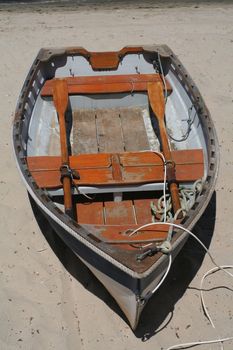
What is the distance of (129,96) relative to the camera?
6.43m

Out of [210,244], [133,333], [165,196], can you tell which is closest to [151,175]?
[165,196]

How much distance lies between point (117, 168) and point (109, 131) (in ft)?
3.92

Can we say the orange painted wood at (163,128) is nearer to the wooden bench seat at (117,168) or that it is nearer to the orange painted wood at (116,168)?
the wooden bench seat at (117,168)

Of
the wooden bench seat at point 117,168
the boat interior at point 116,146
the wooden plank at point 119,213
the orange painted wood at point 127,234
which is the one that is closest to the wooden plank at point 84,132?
the boat interior at point 116,146

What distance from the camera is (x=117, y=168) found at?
196 inches

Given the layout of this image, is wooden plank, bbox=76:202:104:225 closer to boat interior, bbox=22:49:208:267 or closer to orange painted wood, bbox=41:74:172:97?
boat interior, bbox=22:49:208:267

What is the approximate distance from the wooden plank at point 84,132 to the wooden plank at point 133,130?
44 centimetres

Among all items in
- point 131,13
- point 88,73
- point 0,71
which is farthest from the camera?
point 131,13

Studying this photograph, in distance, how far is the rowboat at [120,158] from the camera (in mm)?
3857

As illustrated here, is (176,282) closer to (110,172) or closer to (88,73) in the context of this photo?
(110,172)

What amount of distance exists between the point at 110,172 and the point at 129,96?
6.30 feet

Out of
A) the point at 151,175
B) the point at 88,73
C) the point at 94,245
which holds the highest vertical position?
the point at 88,73

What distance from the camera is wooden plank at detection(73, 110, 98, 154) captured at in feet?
19.0

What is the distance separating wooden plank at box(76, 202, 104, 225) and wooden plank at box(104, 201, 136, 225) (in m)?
0.07
